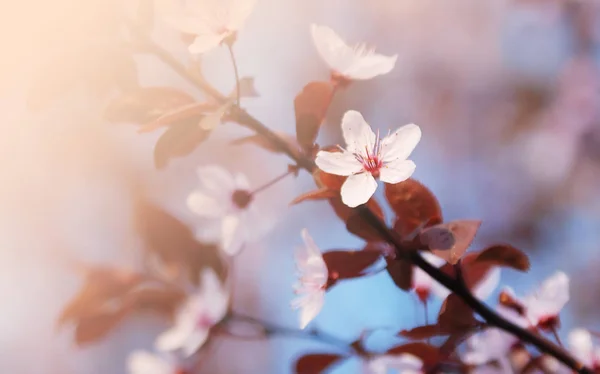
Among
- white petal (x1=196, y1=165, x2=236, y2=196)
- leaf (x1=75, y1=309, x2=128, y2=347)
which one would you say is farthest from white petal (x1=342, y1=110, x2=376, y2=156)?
leaf (x1=75, y1=309, x2=128, y2=347)

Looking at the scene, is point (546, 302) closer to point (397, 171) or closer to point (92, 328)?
point (397, 171)

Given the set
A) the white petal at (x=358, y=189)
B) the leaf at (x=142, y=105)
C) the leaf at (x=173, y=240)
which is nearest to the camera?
the white petal at (x=358, y=189)

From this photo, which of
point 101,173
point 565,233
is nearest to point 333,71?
point 565,233

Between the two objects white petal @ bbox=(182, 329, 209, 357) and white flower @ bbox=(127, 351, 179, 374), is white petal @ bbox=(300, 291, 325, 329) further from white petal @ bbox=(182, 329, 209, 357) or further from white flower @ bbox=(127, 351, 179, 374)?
white flower @ bbox=(127, 351, 179, 374)

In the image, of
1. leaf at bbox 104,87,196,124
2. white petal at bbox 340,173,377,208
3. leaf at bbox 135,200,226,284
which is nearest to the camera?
white petal at bbox 340,173,377,208

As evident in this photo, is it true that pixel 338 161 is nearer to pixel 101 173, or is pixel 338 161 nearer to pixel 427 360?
pixel 427 360

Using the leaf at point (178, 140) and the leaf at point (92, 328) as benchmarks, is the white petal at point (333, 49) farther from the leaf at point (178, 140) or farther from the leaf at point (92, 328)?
the leaf at point (92, 328)

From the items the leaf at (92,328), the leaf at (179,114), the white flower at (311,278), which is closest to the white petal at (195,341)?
the leaf at (92,328)
